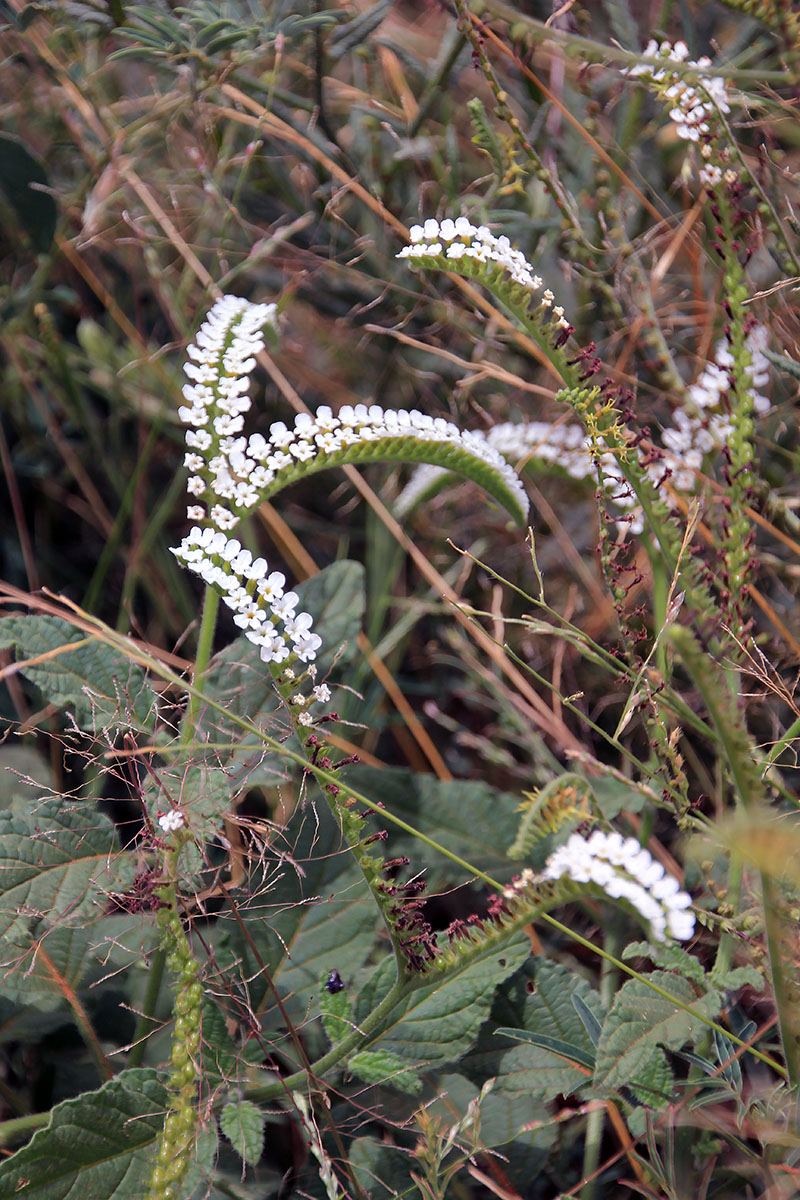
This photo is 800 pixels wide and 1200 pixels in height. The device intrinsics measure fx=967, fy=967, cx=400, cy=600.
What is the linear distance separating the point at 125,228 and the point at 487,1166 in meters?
1.47

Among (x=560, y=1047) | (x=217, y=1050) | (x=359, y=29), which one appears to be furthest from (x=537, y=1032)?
(x=359, y=29)

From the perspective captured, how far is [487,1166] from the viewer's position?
99cm

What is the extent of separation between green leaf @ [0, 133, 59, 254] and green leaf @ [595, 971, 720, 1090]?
1.27m

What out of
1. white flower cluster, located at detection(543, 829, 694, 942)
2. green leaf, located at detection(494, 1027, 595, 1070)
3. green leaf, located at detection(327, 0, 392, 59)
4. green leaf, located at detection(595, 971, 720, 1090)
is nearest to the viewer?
white flower cluster, located at detection(543, 829, 694, 942)

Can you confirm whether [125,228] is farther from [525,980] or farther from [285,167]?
[525,980]

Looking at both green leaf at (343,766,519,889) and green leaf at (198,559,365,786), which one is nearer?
green leaf at (198,559,365,786)

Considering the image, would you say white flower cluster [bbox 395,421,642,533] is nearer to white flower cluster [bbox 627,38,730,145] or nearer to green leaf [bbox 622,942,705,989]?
white flower cluster [bbox 627,38,730,145]

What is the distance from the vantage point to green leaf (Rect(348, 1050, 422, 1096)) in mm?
870

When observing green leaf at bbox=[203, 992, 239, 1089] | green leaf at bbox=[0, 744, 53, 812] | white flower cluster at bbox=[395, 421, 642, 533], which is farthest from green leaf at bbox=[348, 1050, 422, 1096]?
white flower cluster at bbox=[395, 421, 642, 533]

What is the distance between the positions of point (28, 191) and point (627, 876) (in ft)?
4.28

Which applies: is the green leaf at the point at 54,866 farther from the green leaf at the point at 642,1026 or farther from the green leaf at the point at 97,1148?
the green leaf at the point at 642,1026

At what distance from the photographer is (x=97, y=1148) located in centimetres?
85

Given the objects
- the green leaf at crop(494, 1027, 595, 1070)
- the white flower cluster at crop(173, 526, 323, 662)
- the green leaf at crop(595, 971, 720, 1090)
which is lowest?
the green leaf at crop(494, 1027, 595, 1070)

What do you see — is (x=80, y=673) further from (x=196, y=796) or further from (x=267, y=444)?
(x=267, y=444)
